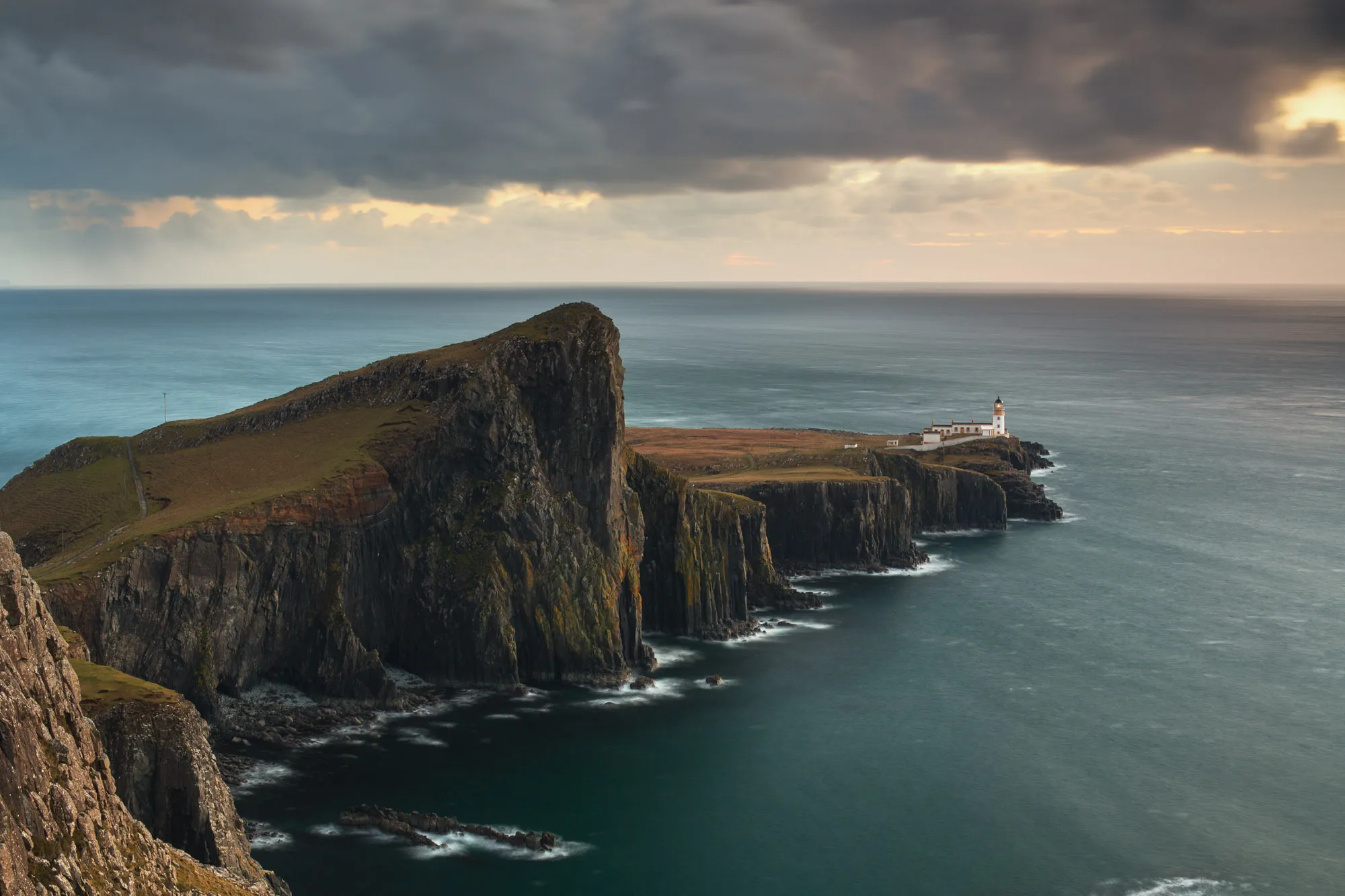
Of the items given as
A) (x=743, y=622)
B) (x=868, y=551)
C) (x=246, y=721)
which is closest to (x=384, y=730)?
(x=246, y=721)

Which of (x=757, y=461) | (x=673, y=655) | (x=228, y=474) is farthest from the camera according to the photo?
(x=757, y=461)

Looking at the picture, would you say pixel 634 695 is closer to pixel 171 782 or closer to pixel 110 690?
pixel 110 690

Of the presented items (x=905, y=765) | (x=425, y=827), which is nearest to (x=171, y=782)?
(x=425, y=827)

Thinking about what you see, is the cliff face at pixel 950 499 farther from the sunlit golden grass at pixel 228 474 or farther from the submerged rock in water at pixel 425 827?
the submerged rock in water at pixel 425 827

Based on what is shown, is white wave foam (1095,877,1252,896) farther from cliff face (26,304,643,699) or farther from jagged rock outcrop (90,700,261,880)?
cliff face (26,304,643,699)

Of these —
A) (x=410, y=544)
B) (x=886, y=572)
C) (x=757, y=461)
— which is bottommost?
(x=886, y=572)

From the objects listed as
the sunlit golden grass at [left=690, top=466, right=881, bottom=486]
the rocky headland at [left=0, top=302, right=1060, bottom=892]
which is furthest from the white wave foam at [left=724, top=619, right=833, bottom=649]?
the sunlit golden grass at [left=690, top=466, right=881, bottom=486]

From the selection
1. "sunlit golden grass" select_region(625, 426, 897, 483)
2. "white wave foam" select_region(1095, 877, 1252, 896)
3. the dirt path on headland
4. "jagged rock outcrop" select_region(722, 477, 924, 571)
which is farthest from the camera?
"sunlit golden grass" select_region(625, 426, 897, 483)
